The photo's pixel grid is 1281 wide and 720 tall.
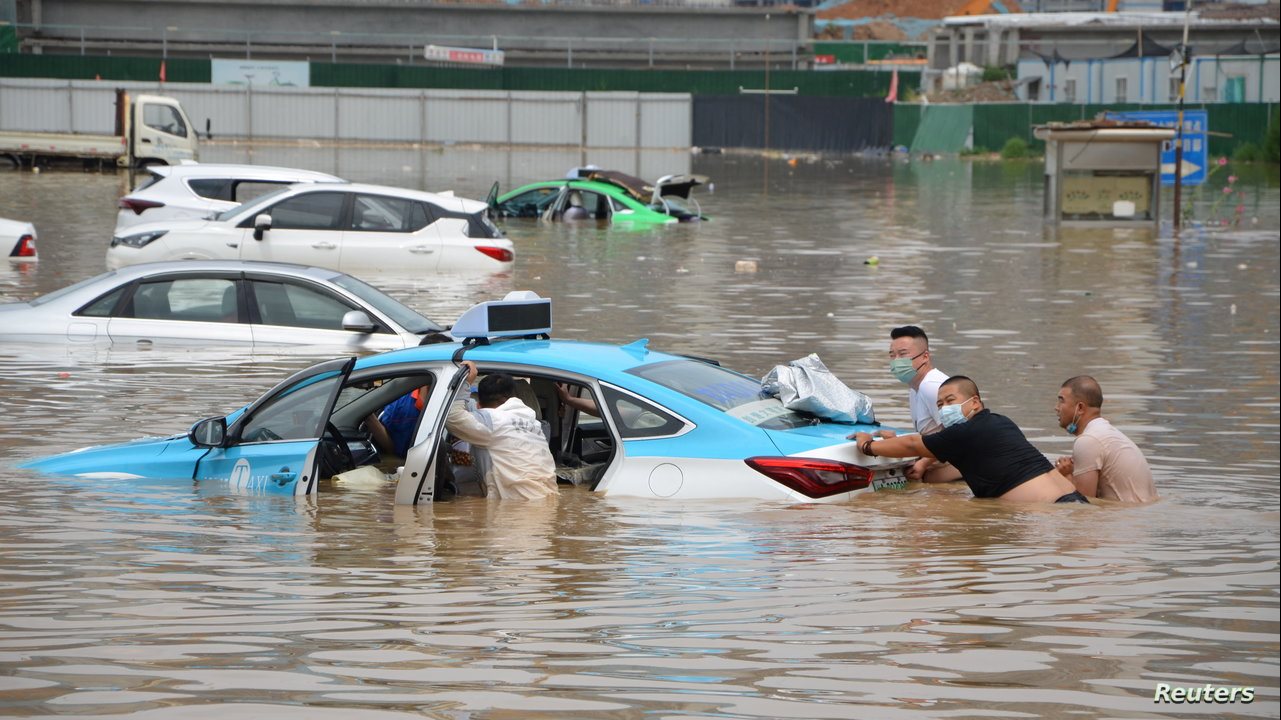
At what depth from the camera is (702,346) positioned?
53.0 ft

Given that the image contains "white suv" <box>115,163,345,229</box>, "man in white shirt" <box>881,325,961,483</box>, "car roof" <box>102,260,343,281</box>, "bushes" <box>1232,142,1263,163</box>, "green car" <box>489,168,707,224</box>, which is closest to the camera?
"man in white shirt" <box>881,325,961,483</box>

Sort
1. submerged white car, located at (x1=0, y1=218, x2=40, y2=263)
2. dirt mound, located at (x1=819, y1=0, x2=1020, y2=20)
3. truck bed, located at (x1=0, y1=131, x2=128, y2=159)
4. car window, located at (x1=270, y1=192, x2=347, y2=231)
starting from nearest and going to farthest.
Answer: car window, located at (x1=270, y1=192, x2=347, y2=231) < submerged white car, located at (x1=0, y1=218, x2=40, y2=263) < truck bed, located at (x1=0, y1=131, x2=128, y2=159) < dirt mound, located at (x1=819, y1=0, x2=1020, y2=20)

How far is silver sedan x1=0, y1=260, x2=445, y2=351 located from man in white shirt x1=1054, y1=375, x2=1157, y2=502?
19.4 ft

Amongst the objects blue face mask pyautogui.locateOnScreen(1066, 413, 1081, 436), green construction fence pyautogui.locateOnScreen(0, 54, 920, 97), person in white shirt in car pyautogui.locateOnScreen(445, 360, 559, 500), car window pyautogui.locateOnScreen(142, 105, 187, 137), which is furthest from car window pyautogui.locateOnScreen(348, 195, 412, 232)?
green construction fence pyautogui.locateOnScreen(0, 54, 920, 97)

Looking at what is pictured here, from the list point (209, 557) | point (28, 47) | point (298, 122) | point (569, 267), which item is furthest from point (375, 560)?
point (28, 47)

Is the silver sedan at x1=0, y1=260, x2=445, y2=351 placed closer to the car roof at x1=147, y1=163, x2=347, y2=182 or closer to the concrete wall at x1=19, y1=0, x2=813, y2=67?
the car roof at x1=147, y1=163, x2=347, y2=182

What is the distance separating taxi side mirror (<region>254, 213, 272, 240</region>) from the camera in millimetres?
19828

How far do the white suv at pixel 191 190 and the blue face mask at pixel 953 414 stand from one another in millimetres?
15174

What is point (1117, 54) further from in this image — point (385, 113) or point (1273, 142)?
point (385, 113)

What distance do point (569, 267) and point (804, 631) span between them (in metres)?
17.2

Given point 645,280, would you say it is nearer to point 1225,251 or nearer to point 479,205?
point 479,205

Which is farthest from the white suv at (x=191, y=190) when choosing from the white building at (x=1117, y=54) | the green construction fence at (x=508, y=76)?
the green construction fence at (x=508, y=76)

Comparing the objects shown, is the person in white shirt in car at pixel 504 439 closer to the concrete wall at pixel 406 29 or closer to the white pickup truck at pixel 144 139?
the white pickup truck at pixel 144 139

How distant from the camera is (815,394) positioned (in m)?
9.02
